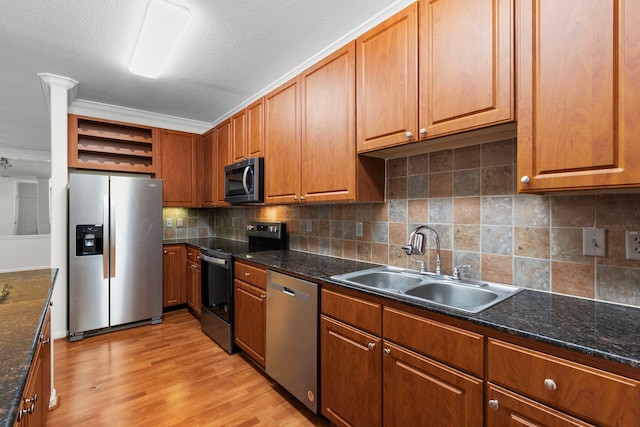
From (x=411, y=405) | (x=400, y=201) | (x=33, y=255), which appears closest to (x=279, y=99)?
(x=400, y=201)

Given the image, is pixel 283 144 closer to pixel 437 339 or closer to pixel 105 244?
pixel 437 339

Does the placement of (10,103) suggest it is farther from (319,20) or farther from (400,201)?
(400,201)

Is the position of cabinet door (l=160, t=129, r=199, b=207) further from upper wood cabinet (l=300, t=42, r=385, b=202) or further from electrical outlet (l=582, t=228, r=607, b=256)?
electrical outlet (l=582, t=228, r=607, b=256)

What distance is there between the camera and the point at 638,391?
2.55 ft

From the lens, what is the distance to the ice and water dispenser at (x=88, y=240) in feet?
9.55

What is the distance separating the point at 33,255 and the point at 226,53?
19.5 feet

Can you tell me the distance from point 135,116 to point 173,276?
1.95 metres

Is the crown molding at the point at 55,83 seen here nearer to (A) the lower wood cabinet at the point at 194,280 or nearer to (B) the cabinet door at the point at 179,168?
(B) the cabinet door at the point at 179,168

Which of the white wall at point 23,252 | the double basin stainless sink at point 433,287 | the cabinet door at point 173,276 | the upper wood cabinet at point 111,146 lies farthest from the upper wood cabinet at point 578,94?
the white wall at point 23,252

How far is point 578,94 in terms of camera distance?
1.05 m

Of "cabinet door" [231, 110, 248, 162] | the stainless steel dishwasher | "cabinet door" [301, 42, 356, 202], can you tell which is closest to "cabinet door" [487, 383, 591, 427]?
the stainless steel dishwasher

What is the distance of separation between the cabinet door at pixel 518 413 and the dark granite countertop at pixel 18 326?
4.21 feet

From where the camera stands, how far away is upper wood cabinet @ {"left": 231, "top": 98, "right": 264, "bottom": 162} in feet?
9.27

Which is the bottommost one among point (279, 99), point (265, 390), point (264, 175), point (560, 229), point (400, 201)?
point (265, 390)
